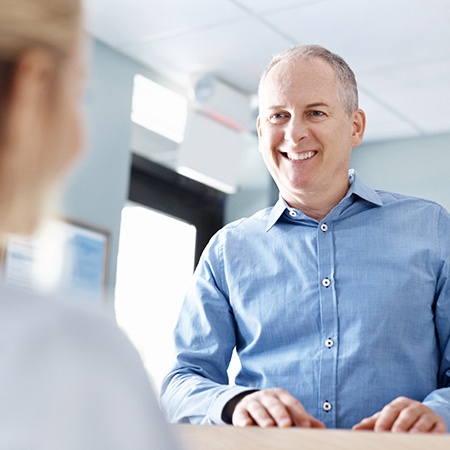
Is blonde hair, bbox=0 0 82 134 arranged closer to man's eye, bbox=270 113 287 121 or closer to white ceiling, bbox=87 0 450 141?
man's eye, bbox=270 113 287 121

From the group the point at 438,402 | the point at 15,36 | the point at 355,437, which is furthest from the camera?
the point at 438,402

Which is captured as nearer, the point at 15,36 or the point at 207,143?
the point at 15,36

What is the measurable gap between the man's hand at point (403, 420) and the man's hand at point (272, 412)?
3.1 inches

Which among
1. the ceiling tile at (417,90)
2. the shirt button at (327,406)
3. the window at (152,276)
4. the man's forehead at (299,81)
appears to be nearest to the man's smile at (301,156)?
the man's forehead at (299,81)

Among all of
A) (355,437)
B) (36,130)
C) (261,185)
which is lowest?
(355,437)

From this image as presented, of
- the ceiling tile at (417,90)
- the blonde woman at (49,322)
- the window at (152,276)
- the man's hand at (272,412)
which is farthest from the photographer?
the window at (152,276)

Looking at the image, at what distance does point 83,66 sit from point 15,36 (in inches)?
2.7

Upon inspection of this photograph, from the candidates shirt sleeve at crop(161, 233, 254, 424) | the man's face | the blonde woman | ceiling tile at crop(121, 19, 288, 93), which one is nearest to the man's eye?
the man's face

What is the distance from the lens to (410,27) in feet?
12.3

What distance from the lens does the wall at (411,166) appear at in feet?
16.4

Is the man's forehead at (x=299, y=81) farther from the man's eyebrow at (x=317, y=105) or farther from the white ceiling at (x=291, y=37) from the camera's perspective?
the white ceiling at (x=291, y=37)

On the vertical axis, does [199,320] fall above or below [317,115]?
below

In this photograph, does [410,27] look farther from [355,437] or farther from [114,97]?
[355,437]

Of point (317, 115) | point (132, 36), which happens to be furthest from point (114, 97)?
point (317, 115)
